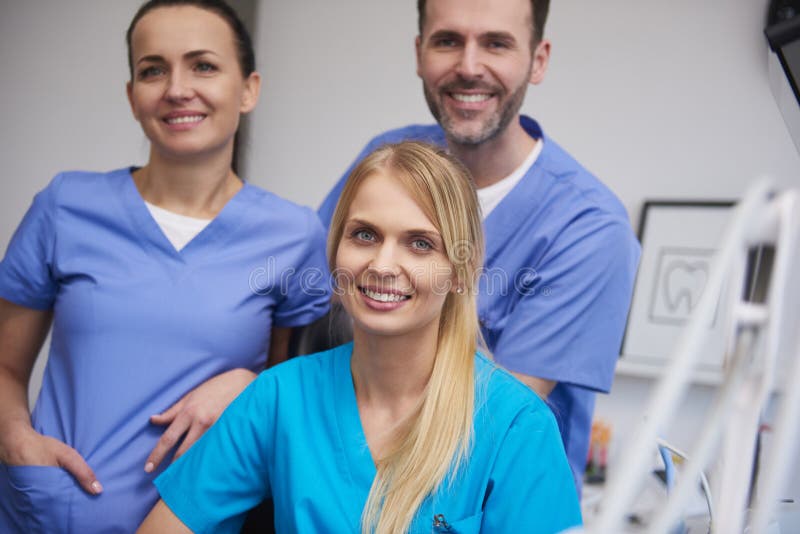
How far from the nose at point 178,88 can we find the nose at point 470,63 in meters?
0.39

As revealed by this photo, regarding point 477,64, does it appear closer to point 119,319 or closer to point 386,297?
point 386,297

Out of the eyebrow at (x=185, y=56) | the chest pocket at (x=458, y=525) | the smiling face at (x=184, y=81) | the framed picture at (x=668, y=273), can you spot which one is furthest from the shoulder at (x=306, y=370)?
the framed picture at (x=668, y=273)

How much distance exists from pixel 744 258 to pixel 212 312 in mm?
754

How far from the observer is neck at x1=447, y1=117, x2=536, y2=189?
3.64 feet

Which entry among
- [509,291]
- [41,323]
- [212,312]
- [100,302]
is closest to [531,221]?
[509,291]

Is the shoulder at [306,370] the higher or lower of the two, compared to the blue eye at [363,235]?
lower

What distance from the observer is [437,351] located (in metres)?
0.82

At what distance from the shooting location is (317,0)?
2021 millimetres

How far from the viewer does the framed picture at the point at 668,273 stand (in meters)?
1.77

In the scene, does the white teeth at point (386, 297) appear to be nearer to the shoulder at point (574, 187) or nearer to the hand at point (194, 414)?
the hand at point (194, 414)

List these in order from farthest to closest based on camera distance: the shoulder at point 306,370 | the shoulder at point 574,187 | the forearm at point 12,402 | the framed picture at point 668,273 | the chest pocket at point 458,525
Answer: the framed picture at point 668,273
the shoulder at point 574,187
the forearm at point 12,402
the shoulder at point 306,370
the chest pocket at point 458,525

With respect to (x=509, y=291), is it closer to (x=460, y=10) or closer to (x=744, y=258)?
(x=460, y=10)

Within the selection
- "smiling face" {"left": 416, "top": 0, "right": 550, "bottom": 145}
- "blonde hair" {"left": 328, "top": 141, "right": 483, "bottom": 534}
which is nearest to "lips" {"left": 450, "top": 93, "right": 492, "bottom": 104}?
"smiling face" {"left": 416, "top": 0, "right": 550, "bottom": 145}

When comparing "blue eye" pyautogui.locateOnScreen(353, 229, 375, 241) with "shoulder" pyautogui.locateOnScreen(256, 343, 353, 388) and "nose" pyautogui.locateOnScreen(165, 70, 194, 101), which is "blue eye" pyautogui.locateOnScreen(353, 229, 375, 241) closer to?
"shoulder" pyautogui.locateOnScreen(256, 343, 353, 388)
